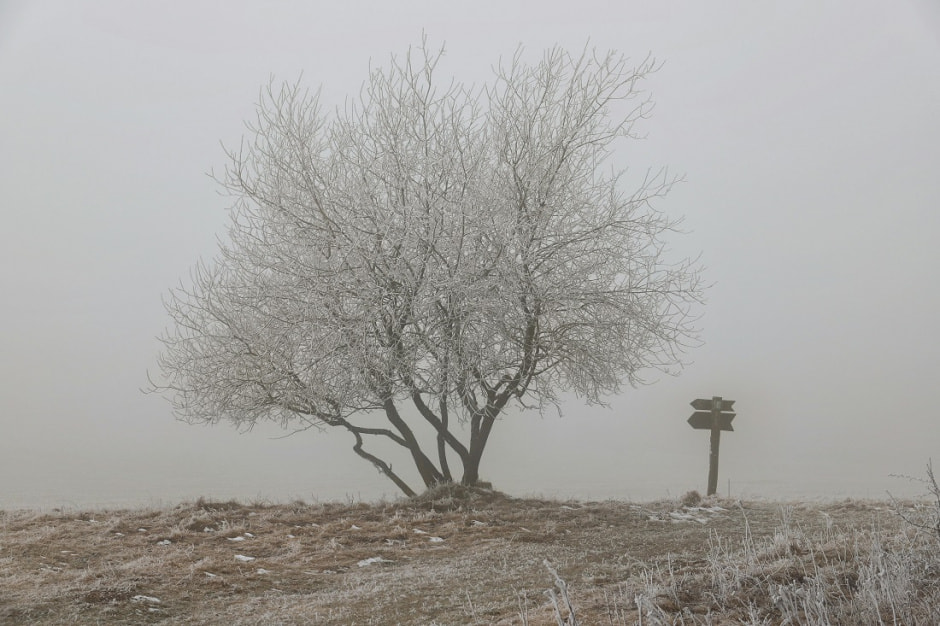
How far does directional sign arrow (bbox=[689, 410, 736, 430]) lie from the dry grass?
2.10 metres

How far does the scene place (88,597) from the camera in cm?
701

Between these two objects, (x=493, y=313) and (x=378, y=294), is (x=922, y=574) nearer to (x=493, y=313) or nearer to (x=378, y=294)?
(x=493, y=313)

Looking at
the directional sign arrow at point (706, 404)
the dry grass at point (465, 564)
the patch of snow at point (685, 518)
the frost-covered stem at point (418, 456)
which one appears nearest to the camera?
the dry grass at point (465, 564)

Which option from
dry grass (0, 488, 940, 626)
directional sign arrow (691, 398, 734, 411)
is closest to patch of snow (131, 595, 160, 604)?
dry grass (0, 488, 940, 626)

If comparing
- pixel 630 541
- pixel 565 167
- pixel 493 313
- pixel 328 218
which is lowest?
pixel 630 541

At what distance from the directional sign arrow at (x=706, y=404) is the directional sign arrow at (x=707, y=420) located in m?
0.09

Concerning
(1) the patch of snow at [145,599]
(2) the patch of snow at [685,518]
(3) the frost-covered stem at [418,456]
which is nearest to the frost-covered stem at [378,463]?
(3) the frost-covered stem at [418,456]

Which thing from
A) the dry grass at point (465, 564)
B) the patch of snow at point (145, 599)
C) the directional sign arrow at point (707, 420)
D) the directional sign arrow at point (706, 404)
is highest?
the directional sign arrow at point (706, 404)

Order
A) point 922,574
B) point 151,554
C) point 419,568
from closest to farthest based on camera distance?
point 922,574 → point 419,568 → point 151,554

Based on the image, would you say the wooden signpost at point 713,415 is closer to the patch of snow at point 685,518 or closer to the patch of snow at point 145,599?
the patch of snow at point 685,518

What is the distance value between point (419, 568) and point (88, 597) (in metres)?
3.25

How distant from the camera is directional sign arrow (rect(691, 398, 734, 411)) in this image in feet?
50.2

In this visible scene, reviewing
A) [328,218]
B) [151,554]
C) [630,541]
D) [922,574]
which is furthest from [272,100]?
[922,574]

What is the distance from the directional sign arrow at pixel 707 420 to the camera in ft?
50.6
